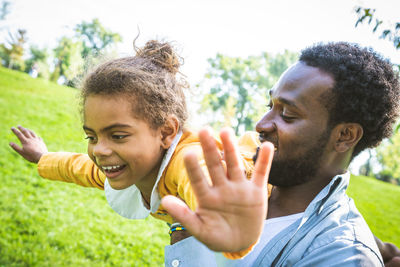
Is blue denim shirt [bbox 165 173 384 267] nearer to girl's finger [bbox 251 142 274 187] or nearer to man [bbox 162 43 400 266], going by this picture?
man [bbox 162 43 400 266]

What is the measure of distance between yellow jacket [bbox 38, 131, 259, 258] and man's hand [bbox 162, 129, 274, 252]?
43 cm

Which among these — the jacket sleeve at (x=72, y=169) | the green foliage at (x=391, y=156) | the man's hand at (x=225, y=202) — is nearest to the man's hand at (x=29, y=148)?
the jacket sleeve at (x=72, y=169)

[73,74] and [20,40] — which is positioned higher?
[73,74]

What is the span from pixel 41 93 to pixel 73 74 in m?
14.1

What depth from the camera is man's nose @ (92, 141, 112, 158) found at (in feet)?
6.37

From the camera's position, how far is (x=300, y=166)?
6.07ft

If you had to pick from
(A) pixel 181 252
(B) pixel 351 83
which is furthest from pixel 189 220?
(B) pixel 351 83

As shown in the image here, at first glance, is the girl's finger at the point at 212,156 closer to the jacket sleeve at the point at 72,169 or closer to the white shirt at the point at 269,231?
the white shirt at the point at 269,231

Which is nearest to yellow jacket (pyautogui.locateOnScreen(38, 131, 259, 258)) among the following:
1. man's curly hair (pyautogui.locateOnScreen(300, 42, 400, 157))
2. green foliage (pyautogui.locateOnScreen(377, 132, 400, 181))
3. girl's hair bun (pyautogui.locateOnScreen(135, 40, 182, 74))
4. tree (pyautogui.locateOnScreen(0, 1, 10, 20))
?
girl's hair bun (pyautogui.locateOnScreen(135, 40, 182, 74))

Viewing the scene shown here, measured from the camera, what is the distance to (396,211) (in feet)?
39.8

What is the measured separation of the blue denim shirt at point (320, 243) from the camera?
1.48 metres

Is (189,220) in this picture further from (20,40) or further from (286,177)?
(20,40)

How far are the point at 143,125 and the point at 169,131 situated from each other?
27 cm

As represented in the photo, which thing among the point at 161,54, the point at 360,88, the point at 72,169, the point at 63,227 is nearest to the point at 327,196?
the point at 360,88
